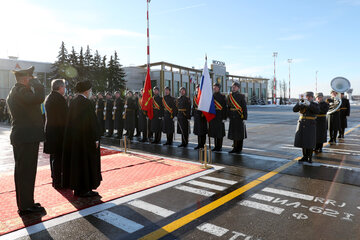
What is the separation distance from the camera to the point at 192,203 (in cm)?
432

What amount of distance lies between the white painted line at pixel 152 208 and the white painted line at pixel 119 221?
41cm

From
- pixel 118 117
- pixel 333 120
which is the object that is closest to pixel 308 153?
pixel 333 120

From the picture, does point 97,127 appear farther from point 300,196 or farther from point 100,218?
point 300,196

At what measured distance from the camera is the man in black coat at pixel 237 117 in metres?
8.34

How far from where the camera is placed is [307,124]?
23.2ft

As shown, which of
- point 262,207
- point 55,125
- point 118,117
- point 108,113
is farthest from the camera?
point 108,113

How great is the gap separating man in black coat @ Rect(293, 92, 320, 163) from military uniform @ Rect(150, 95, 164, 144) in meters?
5.20

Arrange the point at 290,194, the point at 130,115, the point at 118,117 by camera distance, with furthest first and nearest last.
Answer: the point at 118,117
the point at 130,115
the point at 290,194

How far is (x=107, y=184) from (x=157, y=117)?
18.0ft

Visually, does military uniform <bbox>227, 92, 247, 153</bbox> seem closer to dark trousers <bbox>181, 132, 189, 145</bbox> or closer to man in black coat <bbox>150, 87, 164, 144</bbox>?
dark trousers <bbox>181, 132, 189, 145</bbox>

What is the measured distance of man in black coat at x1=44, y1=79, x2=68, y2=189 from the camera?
16.7 feet

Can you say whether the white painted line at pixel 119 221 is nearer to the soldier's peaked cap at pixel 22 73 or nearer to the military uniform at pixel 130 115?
the soldier's peaked cap at pixel 22 73

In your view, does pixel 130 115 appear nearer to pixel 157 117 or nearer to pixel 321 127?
pixel 157 117

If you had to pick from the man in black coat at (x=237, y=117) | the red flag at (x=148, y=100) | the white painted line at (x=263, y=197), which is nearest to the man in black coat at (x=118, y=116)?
the red flag at (x=148, y=100)
